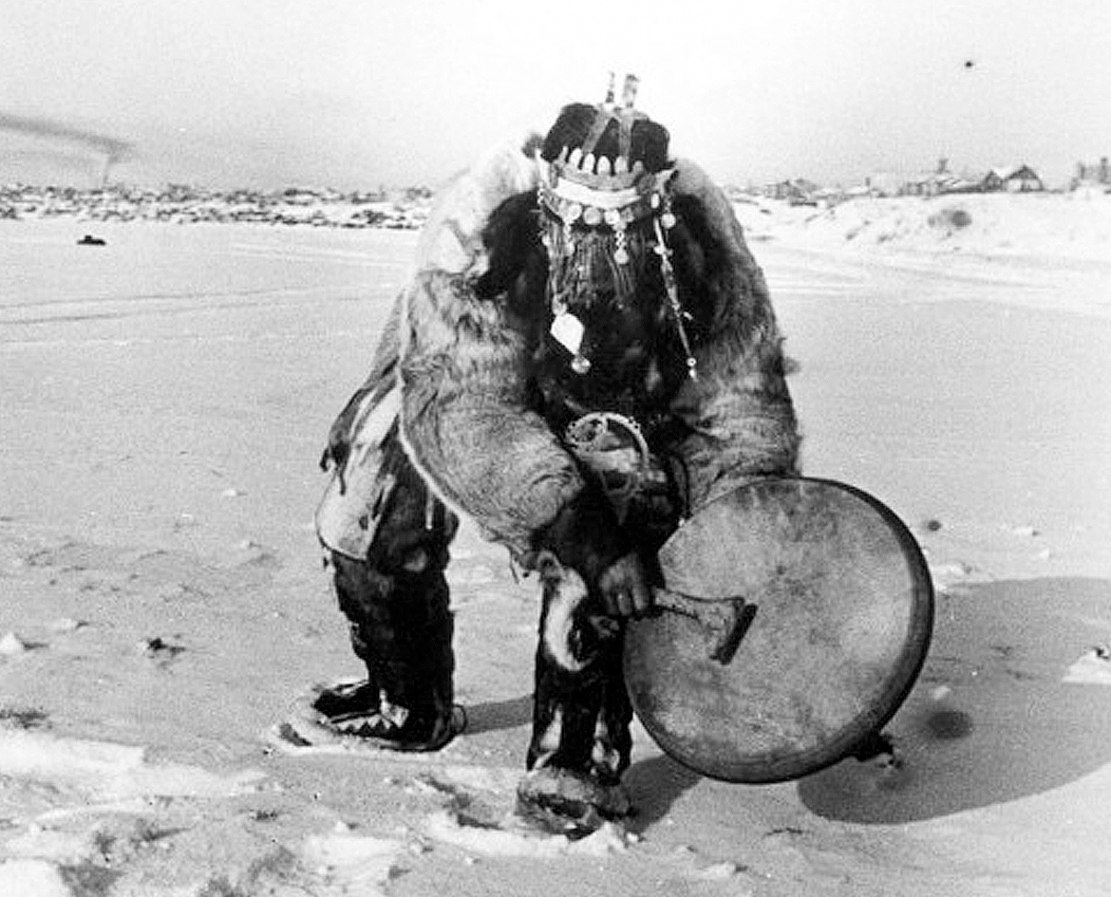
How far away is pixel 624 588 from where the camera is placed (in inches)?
90.9

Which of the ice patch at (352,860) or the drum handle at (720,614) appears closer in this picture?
the ice patch at (352,860)

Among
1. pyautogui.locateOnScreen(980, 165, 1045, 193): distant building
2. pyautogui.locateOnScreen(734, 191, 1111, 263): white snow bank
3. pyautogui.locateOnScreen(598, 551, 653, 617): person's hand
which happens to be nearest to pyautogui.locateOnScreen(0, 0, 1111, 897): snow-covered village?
pyautogui.locateOnScreen(598, 551, 653, 617): person's hand

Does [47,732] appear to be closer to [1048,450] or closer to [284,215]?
[1048,450]

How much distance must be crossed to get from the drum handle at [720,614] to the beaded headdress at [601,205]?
1.42 ft

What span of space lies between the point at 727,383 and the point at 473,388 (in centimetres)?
47

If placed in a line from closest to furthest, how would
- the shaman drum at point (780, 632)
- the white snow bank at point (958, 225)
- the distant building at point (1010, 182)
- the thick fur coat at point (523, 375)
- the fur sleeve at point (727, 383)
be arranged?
the shaman drum at point (780, 632), the thick fur coat at point (523, 375), the fur sleeve at point (727, 383), the white snow bank at point (958, 225), the distant building at point (1010, 182)

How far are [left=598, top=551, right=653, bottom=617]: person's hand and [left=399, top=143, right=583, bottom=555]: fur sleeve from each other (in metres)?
0.15

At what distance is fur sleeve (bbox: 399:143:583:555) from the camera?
2.41 meters

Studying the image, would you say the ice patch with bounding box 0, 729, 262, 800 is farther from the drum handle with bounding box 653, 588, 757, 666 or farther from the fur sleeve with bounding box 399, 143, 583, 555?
the drum handle with bounding box 653, 588, 757, 666

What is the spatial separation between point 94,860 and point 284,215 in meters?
40.2

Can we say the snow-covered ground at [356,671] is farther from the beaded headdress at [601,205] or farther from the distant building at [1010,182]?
the distant building at [1010,182]

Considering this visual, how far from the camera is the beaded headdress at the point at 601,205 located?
2426 mm

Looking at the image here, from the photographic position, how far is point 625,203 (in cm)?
244

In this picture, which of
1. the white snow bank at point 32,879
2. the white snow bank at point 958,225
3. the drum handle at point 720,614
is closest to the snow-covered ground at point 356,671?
the white snow bank at point 32,879
